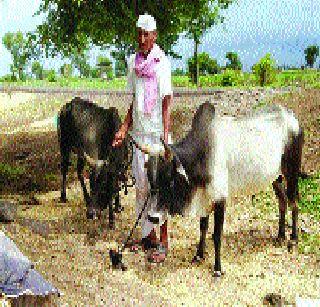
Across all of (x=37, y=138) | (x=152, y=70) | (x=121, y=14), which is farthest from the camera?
(x=37, y=138)

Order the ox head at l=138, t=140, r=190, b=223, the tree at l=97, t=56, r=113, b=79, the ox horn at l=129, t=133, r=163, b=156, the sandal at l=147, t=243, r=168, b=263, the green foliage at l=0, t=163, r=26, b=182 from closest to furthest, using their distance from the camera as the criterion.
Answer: the ox head at l=138, t=140, r=190, b=223, the ox horn at l=129, t=133, r=163, b=156, the sandal at l=147, t=243, r=168, b=263, the green foliage at l=0, t=163, r=26, b=182, the tree at l=97, t=56, r=113, b=79

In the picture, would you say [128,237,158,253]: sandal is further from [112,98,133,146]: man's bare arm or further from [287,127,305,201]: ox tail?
[287,127,305,201]: ox tail

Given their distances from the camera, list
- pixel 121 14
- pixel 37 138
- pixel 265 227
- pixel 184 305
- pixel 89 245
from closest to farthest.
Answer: pixel 184 305
pixel 89 245
pixel 265 227
pixel 121 14
pixel 37 138

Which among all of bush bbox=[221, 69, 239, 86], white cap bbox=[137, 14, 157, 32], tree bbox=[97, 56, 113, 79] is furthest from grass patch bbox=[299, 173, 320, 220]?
tree bbox=[97, 56, 113, 79]

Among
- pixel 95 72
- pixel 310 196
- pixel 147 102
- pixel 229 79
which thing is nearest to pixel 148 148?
pixel 147 102

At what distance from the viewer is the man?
7605mm

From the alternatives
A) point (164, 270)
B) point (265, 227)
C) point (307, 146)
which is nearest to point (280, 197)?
point (265, 227)

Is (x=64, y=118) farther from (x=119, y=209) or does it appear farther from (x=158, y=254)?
(x=158, y=254)

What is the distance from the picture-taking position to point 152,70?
25.1 ft

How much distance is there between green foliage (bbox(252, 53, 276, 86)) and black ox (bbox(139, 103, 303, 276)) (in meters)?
24.5

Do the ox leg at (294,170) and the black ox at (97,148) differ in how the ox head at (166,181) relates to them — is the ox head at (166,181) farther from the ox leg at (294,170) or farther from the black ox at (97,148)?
the ox leg at (294,170)

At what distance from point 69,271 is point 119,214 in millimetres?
2945

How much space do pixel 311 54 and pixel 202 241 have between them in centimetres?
4025

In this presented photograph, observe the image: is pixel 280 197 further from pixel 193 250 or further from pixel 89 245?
pixel 89 245
